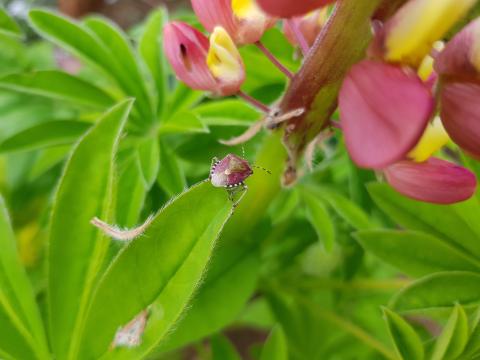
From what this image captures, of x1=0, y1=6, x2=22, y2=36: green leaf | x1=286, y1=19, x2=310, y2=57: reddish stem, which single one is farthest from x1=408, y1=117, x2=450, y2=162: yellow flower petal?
x1=0, y1=6, x2=22, y2=36: green leaf

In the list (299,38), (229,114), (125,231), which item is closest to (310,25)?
(299,38)

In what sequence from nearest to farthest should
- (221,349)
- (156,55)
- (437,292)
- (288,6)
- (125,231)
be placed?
(288,6)
(125,231)
(437,292)
(221,349)
(156,55)

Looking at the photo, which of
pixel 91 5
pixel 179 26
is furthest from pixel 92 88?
pixel 91 5

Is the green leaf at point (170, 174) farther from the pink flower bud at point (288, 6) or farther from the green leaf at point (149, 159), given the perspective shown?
the pink flower bud at point (288, 6)

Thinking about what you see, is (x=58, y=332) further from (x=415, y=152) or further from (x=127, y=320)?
(x=415, y=152)

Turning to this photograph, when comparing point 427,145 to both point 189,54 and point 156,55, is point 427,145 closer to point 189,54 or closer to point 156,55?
point 189,54

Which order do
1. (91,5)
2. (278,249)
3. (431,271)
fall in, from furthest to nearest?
(91,5) → (278,249) → (431,271)

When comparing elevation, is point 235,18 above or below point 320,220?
above

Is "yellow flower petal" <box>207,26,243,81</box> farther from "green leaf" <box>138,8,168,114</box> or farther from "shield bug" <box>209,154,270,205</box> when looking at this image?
"green leaf" <box>138,8,168,114</box>
